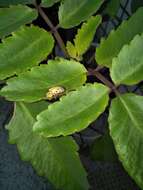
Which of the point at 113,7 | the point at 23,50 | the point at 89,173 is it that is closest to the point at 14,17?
the point at 23,50

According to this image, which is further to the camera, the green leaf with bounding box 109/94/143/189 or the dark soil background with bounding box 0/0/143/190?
the dark soil background with bounding box 0/0/143/190

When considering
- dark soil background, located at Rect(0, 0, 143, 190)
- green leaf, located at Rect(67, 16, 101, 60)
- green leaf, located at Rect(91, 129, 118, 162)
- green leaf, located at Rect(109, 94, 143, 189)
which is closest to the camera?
green leaf, located at Rect(109, 94, 143, 189)

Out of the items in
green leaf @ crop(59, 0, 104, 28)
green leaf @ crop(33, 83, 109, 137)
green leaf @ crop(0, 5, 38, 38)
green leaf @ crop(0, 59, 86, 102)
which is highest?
green leaf @ crop(0, 5, 38, 38)

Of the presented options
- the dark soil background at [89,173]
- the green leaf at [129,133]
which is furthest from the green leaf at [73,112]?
the dark soil background at [89,173]

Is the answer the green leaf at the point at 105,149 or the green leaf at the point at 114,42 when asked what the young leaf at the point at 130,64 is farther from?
the green leaf at the point at 105,149

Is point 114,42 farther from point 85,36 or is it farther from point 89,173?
point 89,173

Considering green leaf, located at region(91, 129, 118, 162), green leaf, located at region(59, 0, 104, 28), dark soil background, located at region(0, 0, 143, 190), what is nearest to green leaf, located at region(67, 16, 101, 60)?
green leaf, located at region(59, 0, 104, 28)

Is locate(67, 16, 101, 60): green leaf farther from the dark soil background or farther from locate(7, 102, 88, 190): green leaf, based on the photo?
the dark soil background
